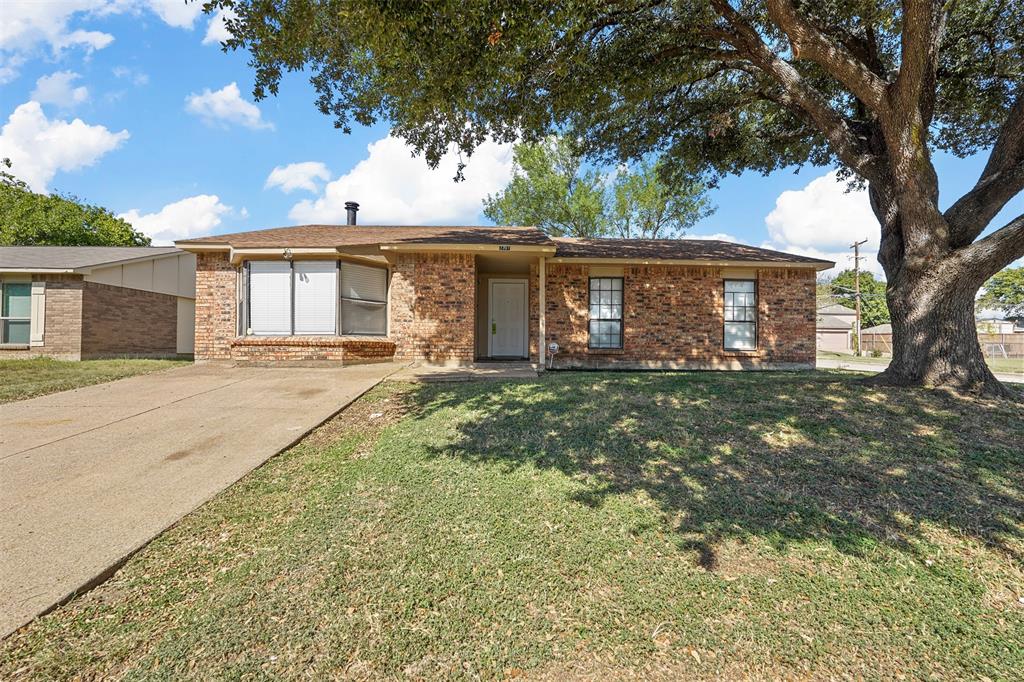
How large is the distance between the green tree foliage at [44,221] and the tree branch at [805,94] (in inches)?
1345

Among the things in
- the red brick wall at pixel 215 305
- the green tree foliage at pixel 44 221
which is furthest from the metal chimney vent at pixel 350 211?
the green tree foliage at pixel 44 221

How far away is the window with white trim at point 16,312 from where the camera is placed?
12.4 meters

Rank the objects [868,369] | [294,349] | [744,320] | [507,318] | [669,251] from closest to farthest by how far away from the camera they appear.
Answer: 1. [294,349]
2. [744,320]
3. [669,251]
4. [507,318]
5. [868,369]

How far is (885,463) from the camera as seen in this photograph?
155 inches

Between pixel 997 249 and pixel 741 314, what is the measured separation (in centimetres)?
600

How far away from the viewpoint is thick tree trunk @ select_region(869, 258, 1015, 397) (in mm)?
5914

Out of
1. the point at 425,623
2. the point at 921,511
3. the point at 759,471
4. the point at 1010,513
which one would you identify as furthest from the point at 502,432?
the point at 1010,513

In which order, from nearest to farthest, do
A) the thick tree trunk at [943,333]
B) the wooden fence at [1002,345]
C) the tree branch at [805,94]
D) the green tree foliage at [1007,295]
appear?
the thick tree trunk at [943,333] → the tree branch at [805,94] → the wooden fence at [1002,345] → the green tree foliage at [1007,295]

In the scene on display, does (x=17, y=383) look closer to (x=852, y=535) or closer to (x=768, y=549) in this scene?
(x=768, y=549)

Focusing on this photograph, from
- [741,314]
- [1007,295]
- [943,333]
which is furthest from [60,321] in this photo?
[1007,295]

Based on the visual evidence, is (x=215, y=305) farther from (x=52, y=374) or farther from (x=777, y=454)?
(x=777, y=454)

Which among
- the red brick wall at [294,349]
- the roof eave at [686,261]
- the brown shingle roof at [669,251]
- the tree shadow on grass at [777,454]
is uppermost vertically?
the brown shingle roof at [669,251]

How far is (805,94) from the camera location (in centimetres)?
669

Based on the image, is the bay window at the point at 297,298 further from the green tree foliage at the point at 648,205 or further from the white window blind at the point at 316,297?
the green tree foliage at the point at 648,205
